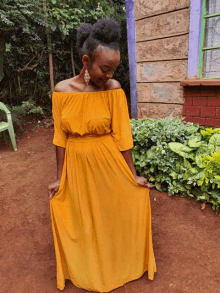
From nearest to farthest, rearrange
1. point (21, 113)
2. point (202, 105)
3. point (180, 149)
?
1. point (180, 149)
2. point (202, 105)
3. point (21, 113)

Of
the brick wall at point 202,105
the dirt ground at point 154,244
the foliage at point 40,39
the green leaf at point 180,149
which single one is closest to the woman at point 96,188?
the dirt ground at point 154,244

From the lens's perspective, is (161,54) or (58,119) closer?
(58,119)

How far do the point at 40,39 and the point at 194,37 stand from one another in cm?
515

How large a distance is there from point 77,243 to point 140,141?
6.73 feet

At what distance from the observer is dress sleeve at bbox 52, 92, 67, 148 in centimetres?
166

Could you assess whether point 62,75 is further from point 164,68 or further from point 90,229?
point 90,229

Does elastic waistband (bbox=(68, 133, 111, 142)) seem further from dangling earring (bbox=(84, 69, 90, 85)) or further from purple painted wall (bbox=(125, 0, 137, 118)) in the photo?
purple painted wall (bbox=(125, 0, 137, 118))

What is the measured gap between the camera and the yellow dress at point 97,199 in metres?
1.66

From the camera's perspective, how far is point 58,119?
172 cm

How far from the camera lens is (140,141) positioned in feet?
11.9

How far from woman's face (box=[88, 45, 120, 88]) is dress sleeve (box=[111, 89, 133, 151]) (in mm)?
185

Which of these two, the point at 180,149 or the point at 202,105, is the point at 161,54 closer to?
the point at 202,105

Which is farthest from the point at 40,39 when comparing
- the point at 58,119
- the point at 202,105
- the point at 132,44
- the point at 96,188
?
the point at 96,188

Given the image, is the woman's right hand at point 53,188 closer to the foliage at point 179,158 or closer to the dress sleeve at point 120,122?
the dress sleeve at point 120,122
